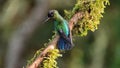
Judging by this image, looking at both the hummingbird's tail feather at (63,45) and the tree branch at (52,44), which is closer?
the tree branch at (52,44)

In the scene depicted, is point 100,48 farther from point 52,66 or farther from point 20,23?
point 52,66

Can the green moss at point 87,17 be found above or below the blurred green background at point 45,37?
below

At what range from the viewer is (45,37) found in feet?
36.4

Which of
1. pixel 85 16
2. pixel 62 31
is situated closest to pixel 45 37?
pixel 85 16

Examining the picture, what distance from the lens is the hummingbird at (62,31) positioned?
9.56 ft

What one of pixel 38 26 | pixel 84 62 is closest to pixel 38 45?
pixel 38 26

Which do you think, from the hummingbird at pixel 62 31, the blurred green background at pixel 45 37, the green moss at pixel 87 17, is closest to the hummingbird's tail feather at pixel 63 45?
the hummingbird at pixel 62 31

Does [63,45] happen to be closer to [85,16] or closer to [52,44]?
[52,44]

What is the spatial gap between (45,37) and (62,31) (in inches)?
321

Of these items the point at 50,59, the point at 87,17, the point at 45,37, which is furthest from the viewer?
the point at 45,37

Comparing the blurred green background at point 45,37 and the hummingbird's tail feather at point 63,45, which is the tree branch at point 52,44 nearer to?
the hummingbird's tail feather at point 63,45

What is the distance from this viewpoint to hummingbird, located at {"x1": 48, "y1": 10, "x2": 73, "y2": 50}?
2.91 m

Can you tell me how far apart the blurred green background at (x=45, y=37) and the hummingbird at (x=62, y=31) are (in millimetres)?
6615

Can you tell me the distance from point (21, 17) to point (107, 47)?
1.71 meters
